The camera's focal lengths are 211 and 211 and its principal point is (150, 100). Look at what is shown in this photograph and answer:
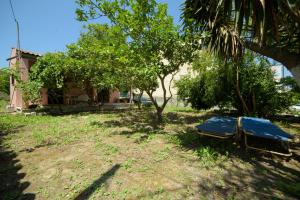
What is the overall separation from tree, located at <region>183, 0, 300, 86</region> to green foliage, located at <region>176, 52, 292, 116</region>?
3790 mm

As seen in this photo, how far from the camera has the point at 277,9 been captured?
4504 millimetres

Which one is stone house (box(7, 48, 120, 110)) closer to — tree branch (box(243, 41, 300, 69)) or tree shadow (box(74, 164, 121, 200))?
tree shadow (box(74, 164, 121, 200))

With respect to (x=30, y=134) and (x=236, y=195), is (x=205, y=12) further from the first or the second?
(x=30, y=134)

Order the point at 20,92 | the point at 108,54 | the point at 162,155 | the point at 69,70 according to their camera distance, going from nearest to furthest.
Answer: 1. the point at 162,155
2. the point at 108,54
3. the point at 69,70
4. the point at 20,92

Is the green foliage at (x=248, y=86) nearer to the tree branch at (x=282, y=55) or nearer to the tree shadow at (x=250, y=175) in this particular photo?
the tree branch at (x=282, y=55)

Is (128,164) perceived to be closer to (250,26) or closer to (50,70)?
(250,26)

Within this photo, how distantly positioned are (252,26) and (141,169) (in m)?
4.26

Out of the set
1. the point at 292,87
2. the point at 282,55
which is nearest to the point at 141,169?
the point at 282,55

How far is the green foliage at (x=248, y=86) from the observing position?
11.3 m

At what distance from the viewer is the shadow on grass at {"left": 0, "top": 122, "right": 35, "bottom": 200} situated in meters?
4.05

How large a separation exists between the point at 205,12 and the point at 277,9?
226 cm

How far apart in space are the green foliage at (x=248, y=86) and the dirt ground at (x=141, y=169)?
4.83 m

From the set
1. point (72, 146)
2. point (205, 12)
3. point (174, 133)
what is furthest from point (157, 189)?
point (205, 12)

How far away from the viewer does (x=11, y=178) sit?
15.6ft
